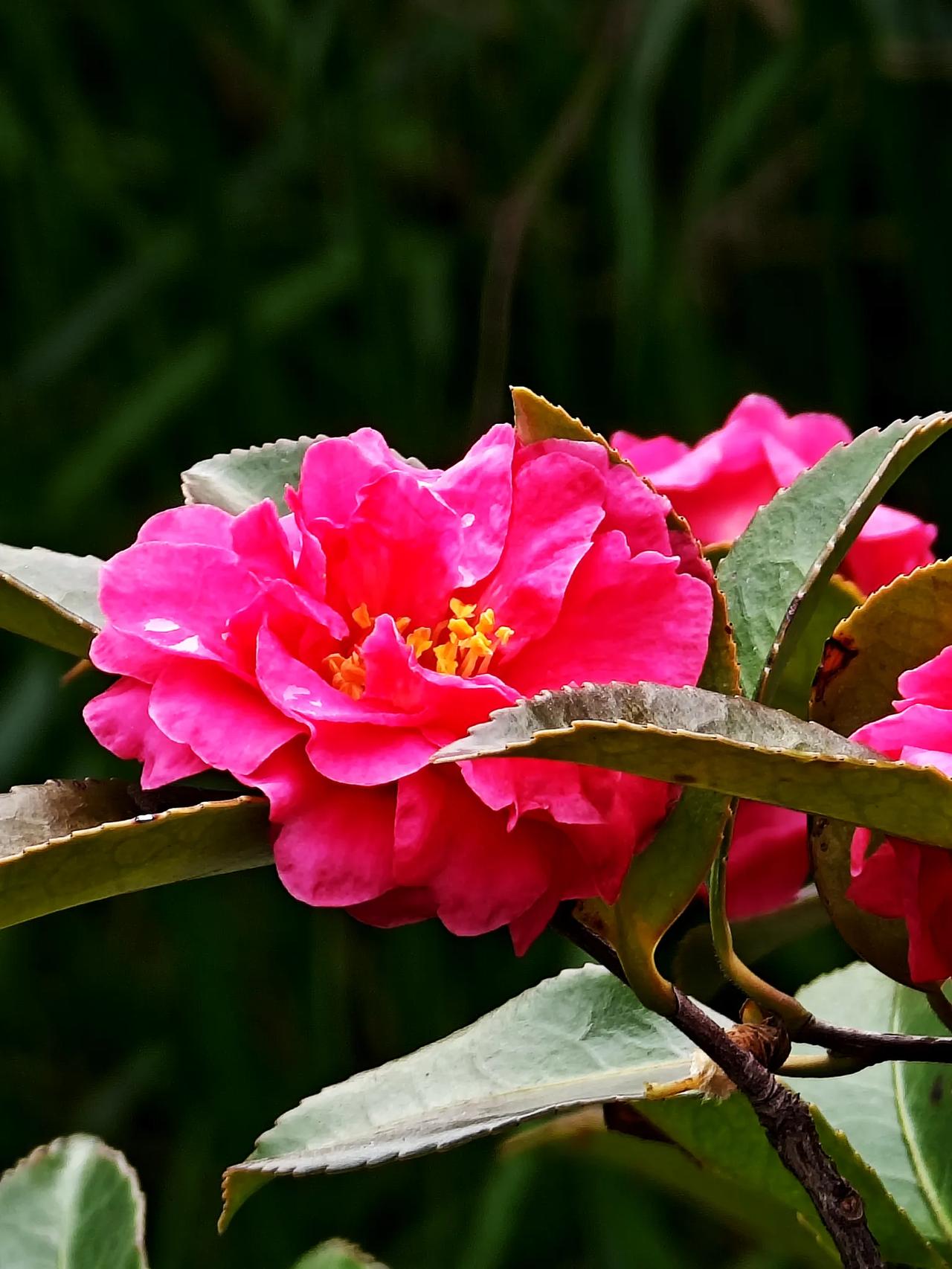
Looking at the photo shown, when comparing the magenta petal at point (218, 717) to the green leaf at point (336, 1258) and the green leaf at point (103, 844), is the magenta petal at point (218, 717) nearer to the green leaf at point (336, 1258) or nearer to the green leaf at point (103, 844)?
the green leaf at point (103, 844)

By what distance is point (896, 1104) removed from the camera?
49 cm

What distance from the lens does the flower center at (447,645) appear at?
339 mm

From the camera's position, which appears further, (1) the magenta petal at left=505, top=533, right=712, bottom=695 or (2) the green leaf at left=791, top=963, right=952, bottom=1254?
(2) the green leaf at left=791, top=963, right=952, bottom=1254

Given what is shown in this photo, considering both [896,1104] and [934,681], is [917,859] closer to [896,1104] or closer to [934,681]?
[934,681]

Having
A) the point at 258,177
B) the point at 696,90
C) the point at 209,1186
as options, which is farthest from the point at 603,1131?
the point at 696,90

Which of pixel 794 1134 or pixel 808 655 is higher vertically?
pixel 808 655

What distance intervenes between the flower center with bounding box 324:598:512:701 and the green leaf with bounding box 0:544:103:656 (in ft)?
0.20

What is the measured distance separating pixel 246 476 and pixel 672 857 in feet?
0.52

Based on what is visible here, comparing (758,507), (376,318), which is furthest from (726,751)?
(376,318)

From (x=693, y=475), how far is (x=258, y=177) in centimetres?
120

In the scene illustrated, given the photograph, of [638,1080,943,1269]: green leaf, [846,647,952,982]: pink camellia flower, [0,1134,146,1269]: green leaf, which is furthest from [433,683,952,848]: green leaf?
[0,1134,146,1269]: green leaf

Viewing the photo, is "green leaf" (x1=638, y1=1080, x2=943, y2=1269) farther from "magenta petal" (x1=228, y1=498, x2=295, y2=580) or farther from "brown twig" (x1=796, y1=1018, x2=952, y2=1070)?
"magenta petal" (x1=228, y1=498, x2=295, y2=580)

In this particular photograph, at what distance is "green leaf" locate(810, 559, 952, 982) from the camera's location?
0.34 metres

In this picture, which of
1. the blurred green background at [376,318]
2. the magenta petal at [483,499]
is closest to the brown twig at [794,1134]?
the magenta petal at [483,499]
